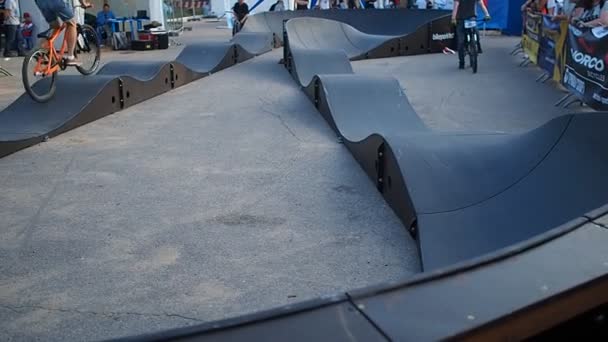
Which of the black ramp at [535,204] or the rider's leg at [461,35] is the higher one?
the rider's leg at [461,35]

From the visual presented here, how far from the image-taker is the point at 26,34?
19.2m

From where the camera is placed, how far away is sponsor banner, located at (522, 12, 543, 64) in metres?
12.3

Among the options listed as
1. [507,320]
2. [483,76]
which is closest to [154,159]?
[507,320]

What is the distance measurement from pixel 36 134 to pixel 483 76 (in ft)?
27.7

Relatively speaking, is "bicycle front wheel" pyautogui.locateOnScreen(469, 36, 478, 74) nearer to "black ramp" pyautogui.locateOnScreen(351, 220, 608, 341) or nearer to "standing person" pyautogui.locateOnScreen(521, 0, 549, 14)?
"standing person" pyautogui.locateOnScreen(521, 0, 549, 14)

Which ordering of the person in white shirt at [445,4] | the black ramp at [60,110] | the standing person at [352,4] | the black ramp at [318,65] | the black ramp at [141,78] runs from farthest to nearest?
1. the standing person at [352,4]
2. the person in white shirt at [445,4]
3. the black ramp at [318,65]
4. the black ramp at [141,78]
5. the black ramp at [60,110]

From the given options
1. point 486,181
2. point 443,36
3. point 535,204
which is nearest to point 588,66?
point 486,181

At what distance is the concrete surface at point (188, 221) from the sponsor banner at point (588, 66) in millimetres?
510

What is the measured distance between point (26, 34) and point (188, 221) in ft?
54.2

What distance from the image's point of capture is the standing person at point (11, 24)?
18094 mm

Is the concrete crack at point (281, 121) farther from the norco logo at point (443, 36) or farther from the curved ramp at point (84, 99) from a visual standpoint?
the norco logo at point (443, 36)

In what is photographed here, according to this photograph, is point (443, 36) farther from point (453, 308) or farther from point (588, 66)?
point (453, 308)

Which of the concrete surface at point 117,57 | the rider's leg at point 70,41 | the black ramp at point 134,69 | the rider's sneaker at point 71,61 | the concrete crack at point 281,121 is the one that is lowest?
the concrete crack at point 281,121

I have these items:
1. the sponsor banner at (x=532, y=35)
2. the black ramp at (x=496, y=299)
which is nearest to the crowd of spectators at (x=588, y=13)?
the sponsor banner at (x=532, y=35)
